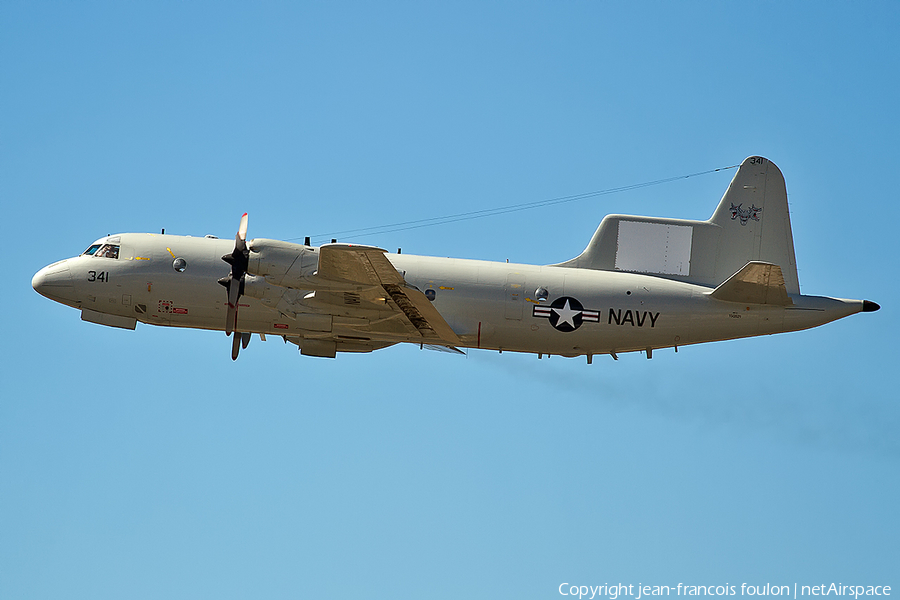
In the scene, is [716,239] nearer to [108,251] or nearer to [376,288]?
[376,288]

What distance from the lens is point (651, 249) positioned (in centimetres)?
2983

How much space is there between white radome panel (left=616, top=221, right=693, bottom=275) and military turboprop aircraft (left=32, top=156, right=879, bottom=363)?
0.07 meters

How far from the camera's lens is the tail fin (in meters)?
29.8

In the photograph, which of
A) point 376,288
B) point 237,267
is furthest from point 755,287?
point 237,267

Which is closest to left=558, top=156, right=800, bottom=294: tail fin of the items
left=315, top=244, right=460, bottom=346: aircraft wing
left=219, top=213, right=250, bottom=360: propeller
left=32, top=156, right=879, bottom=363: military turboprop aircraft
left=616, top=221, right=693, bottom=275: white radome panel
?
left=616, top=221, right=693, bottom=275: white radome panel

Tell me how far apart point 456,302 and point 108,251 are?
9.57 meters

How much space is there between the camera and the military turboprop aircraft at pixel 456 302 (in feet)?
90.9

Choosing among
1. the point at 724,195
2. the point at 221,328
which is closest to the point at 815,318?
the point at 724,195

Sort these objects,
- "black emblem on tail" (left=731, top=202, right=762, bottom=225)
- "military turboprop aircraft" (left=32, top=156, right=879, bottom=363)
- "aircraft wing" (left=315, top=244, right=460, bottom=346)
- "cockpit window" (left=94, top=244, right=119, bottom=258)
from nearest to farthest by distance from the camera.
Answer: "aircraft wing" (left=315, top=244, right=460, bottom=346), "military turboprop aircraft" (left=32, top=156, right=879, bottom=363), "cockpit window" (left=94, top=244, right=119, bottom=258), "black emblem on tail" (left=731, top=202, right=762, bottom=225)

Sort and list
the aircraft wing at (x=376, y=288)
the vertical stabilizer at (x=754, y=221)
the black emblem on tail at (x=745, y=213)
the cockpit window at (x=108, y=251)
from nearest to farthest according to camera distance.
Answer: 1. the aircraft wing at (x=376, y=288)
2. the cockpit window at (x=108, y=251)
3. the vertical stabilizer at (x=754, y=221)
4. the black emblem on tail at (x=745, y=213)

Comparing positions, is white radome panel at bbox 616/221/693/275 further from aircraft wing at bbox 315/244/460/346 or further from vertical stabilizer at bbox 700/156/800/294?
aircraft wing at bbox 315/244/460/346

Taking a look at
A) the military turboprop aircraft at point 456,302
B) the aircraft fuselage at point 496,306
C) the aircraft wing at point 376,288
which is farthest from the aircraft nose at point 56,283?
the aircraft wing at point 376,288

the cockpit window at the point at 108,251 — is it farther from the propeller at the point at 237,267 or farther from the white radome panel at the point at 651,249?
the white radome panel at the point at 651,249

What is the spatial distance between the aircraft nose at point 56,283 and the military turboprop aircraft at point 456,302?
0.03 metres
